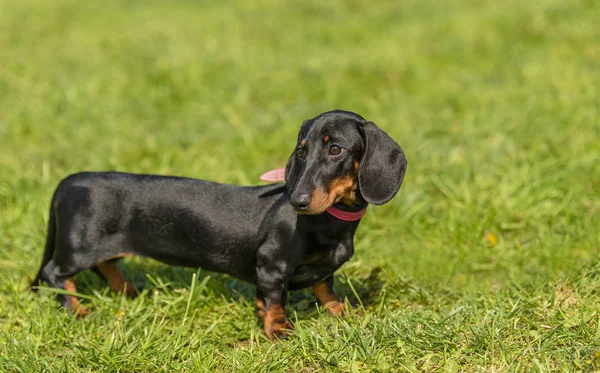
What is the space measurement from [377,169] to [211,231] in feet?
3.45

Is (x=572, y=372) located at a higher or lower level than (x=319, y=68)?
lower

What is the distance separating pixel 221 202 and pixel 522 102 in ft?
13.4

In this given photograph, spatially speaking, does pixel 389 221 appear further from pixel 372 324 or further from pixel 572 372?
pixel 572 372

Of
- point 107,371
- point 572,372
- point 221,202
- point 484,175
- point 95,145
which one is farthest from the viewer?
point 95,145

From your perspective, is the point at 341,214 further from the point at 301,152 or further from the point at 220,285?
the point at 220,285

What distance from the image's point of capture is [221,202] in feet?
13.8

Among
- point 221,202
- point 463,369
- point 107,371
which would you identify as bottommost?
point 107,371

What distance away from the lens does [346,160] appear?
364 centimetres

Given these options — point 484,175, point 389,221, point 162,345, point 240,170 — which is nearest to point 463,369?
point 162,345

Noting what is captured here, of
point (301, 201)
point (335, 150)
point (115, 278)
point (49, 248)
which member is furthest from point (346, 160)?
point (49, 248)

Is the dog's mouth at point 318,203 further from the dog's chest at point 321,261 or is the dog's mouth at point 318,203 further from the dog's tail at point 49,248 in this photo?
the dog's tail at point 49,248

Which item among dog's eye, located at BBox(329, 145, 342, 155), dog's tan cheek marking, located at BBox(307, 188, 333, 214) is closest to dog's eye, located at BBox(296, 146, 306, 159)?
dog's eye, located at BBox(329, 145, 342, 155)

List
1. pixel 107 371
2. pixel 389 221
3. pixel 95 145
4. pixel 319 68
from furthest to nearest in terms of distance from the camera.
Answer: pixel 319 68, pixel 95 145, pixel 389 221, pixel 107 371

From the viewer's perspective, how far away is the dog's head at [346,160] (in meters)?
3.57
